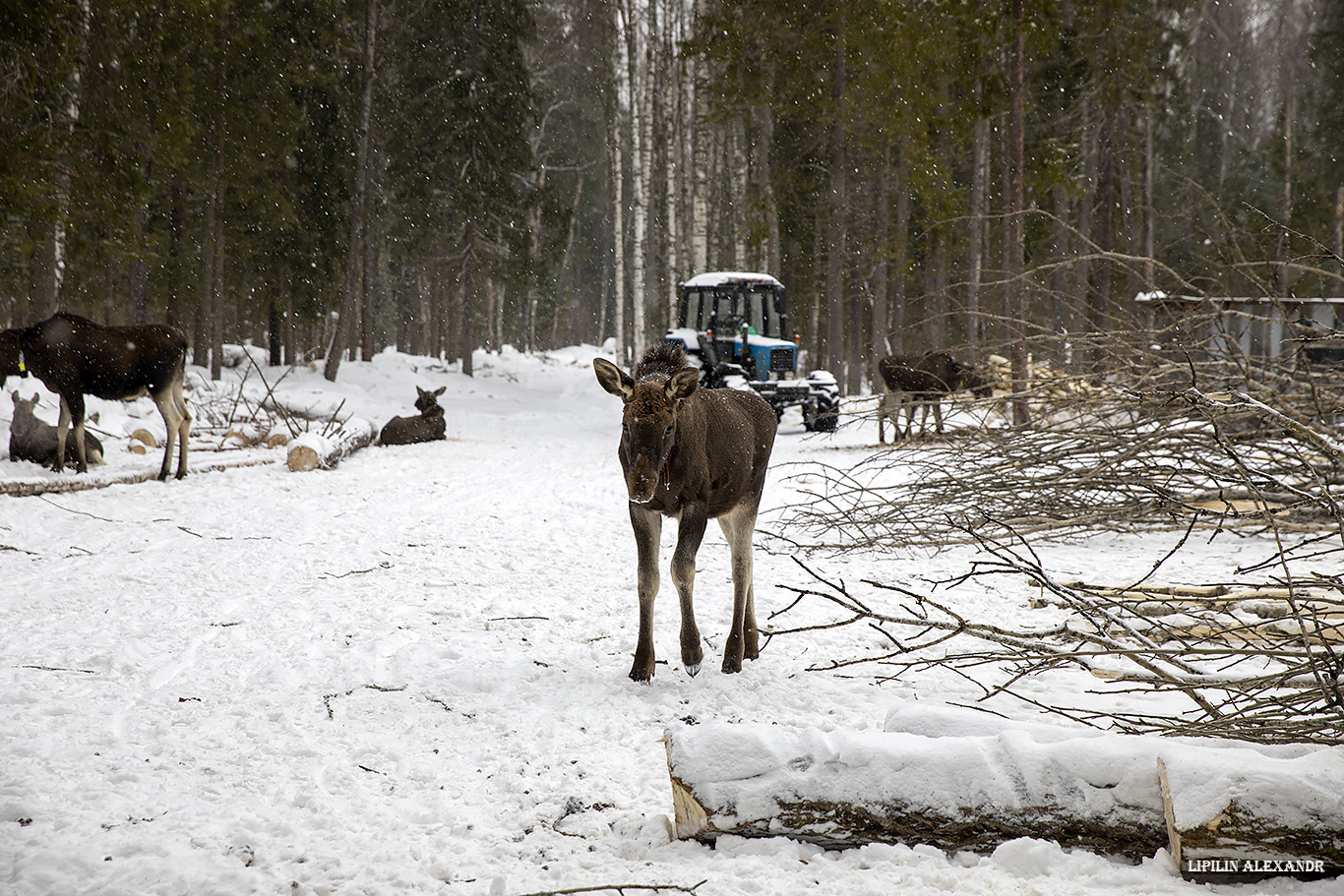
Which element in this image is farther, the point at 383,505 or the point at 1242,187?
the point at 1242,187

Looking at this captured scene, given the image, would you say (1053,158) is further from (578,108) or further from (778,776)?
(578,108)

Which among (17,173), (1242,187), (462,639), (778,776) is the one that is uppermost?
(1242,187)

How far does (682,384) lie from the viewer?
12.5 feet

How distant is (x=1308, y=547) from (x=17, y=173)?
14.6 m

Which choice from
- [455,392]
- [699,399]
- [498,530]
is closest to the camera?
[699,399]

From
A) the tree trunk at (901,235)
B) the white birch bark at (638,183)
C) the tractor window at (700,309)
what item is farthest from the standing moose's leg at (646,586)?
the tree trunk at (901,235)

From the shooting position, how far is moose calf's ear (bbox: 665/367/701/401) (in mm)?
3787

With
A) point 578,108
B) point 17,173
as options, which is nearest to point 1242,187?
point 578,108

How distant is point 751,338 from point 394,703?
46.7 feet

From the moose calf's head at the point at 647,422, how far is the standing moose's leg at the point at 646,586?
346 mm

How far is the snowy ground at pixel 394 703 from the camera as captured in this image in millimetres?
2363

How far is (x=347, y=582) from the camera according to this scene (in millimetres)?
5840

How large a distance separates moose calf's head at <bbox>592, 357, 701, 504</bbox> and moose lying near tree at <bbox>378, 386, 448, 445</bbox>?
39.7 feet

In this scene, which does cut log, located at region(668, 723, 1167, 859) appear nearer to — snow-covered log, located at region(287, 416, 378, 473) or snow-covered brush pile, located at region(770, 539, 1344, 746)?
snow-covered brush pile, located at region(770, 539, 1344, 746)
